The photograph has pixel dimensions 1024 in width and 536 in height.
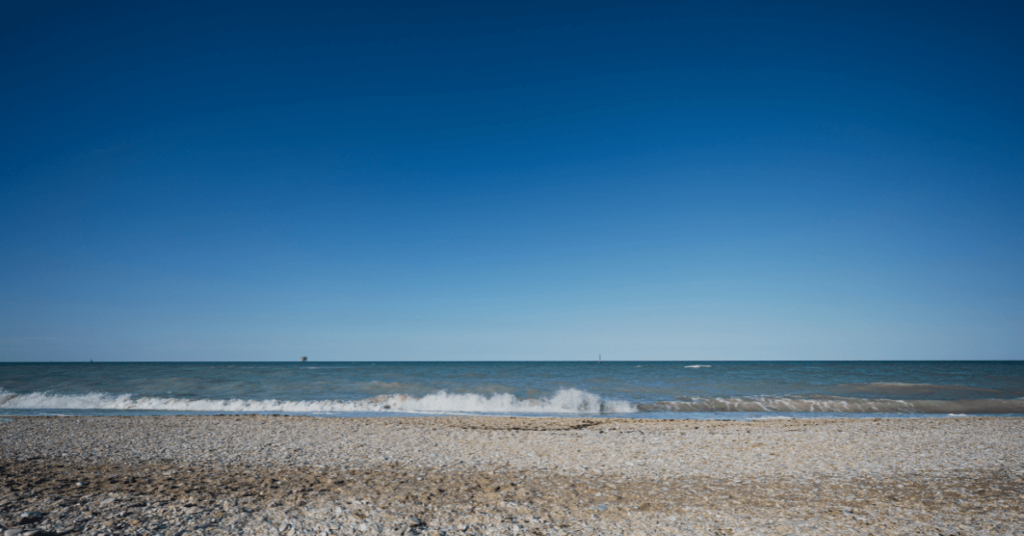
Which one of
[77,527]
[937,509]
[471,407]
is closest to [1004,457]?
[937,509]

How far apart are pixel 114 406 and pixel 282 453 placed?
Answer: 1813cm

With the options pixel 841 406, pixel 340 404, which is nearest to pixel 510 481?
pixel 340 404

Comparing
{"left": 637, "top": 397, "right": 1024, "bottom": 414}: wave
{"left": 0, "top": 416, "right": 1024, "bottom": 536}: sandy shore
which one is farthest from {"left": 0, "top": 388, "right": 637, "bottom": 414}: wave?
{"left": 0, "top": 416, "right": 1024, "bottom": 536}: sandy shore

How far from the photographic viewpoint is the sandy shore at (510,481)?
562cm

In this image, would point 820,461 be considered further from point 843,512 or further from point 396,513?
point 396,513

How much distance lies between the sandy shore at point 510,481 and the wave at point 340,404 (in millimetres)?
8478

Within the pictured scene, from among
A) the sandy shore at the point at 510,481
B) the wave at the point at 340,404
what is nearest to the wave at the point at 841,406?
the wave at the point at 340,404

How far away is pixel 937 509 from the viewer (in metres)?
6.25

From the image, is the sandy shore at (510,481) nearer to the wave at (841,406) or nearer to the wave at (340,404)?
the wave at (841,406)

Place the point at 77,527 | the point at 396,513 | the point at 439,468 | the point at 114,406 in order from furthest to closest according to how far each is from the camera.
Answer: the point at 114,406
the point at 439,468
the point at 396,513
the point at 77,527

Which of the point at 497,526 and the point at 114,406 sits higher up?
the point at 497,526

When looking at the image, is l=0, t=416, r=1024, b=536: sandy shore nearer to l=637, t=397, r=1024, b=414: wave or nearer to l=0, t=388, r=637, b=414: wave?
l=637, t=397, r=1024, b=414: wave

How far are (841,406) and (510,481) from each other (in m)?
19.6

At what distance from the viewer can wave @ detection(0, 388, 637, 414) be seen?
21.1 m
